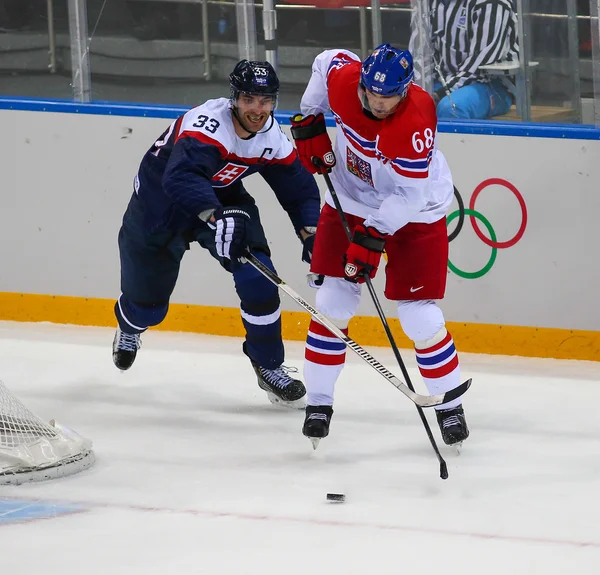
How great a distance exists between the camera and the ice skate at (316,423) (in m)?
3.83

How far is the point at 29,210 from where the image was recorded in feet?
18.1

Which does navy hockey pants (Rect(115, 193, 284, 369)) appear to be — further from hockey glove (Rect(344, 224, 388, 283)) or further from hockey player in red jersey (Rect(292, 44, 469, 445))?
hockey glove (Rect(344, 224, 388, 283))

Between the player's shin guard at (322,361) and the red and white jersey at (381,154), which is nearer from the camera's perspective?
the red and white jersey at (381,154)

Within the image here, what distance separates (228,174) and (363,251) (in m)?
0.69

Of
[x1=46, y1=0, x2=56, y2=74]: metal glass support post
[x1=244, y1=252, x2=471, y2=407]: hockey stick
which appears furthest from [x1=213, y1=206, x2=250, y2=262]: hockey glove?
[x1=46, y1=0, x2=56, y2=74]: metal glass support post

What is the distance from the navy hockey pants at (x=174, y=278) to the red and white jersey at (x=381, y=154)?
1.39 ft

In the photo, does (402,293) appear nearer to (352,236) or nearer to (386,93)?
(352,236)

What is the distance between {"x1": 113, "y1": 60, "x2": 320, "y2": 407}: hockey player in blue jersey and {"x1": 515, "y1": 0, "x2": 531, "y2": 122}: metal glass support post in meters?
1.16

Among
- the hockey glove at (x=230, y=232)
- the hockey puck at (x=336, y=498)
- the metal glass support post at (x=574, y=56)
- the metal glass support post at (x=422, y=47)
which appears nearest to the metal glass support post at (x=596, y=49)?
the metal glass support post at (x=574, y=56)

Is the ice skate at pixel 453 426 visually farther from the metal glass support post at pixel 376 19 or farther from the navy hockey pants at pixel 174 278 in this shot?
the metal glass support post at pixel 376 19

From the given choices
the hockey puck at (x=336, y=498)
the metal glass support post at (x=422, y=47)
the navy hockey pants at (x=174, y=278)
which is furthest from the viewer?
the metal glass support post at (x=422, y=47)

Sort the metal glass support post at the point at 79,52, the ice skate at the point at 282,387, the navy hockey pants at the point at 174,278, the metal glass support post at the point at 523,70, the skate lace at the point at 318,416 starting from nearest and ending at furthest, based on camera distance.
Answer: the skate lace at the point at 318,416 → the navy hockey pants at the point at 174,278 → the ice skate at the point at 282,387 → the metal glass support post at the point at 523,70 → the metal glass support post at the point at 79,52

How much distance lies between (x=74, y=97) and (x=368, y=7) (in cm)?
133

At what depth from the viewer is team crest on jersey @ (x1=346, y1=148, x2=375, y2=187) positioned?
3713mm
